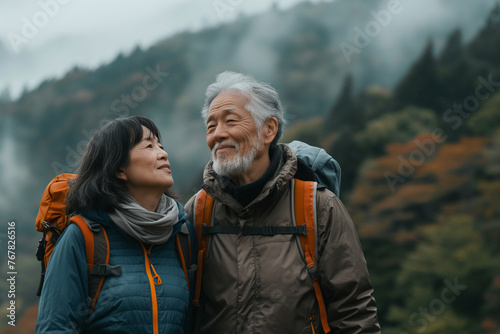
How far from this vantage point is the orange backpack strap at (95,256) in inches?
74.0

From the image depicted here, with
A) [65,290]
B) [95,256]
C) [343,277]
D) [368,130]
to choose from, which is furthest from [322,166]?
[368,130]

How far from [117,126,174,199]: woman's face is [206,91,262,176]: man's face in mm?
240

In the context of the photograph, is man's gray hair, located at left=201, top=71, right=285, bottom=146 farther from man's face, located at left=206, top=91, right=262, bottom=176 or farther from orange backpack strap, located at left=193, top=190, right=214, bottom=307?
orange backpack strap, located at left=193, top=190, right=214, bottom=307

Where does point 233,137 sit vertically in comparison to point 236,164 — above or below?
above

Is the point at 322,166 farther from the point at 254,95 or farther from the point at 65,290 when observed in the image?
the point at 65,290

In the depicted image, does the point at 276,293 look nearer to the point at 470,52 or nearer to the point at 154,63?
the point at 470,52

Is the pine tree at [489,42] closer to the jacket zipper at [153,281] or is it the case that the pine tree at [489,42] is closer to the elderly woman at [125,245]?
the elderly woman at [125,245]

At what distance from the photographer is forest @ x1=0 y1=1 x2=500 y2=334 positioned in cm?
1223

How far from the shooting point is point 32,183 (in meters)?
19.4

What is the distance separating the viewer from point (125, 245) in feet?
6.50

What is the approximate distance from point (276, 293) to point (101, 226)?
67 cm

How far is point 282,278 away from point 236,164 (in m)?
0.49

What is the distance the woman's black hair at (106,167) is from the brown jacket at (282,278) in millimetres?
446

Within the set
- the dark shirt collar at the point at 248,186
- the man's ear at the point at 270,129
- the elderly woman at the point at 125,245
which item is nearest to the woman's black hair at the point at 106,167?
the elderly woman at the point at 125,245
